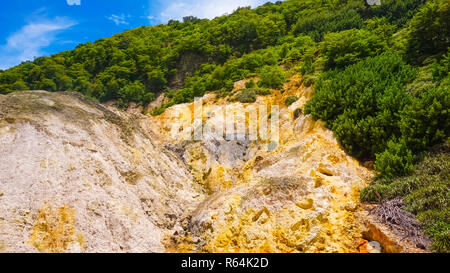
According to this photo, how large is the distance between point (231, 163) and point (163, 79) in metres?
20.7

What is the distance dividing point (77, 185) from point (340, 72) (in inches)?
572

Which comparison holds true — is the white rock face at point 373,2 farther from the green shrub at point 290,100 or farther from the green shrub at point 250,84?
the green shrub at point 290,100

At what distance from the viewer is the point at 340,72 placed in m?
14.7

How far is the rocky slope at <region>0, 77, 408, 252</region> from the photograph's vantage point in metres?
7.20

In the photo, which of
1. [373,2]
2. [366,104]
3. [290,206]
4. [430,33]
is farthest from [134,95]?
[373,2]

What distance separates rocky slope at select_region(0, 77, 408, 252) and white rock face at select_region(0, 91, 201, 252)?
0.03 m

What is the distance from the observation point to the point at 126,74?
33031 millimetres

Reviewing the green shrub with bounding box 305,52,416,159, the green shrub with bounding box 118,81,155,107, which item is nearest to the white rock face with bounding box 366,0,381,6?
the green shrub with bounding box 305,52,416,159

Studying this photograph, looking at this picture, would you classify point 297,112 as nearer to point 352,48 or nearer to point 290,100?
point 290,100

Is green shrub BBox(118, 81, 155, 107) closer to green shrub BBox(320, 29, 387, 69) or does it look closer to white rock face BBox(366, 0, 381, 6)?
green shrub BBox(320, 29, 387, 69)

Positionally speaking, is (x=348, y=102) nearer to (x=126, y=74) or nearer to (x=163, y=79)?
(x=163, y=79)

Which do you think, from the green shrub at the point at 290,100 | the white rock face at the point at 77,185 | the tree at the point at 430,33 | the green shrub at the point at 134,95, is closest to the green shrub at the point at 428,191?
the white rock face at the point at 77,185
